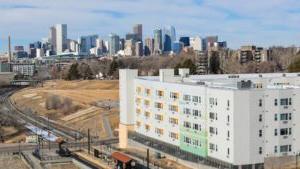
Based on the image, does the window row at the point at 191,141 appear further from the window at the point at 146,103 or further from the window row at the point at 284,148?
the window at the point at 146,103

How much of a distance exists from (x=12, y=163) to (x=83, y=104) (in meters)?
63.6

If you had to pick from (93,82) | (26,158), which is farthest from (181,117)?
(93,82)

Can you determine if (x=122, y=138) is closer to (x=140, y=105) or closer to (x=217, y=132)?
(x=140, y=105)

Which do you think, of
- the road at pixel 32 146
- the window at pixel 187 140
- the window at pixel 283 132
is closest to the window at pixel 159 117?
the window at pixel 187 140

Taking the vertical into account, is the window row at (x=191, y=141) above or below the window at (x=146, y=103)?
below

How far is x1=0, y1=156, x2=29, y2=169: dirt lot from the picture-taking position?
7855cm

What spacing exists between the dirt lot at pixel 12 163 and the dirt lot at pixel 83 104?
26.2 metres

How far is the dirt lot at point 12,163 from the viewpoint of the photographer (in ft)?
258

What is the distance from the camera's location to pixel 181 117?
72812 millimetres

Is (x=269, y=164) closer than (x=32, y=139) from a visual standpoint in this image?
Yes

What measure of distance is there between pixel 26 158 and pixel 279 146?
131ft

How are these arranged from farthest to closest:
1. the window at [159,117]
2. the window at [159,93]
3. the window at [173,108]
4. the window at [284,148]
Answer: the window at [159,117] < the window at [159,93] < the window at [173,108] < the window at [284,148]

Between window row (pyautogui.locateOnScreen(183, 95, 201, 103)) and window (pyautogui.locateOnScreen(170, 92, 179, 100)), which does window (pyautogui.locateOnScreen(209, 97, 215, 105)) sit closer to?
window row (pyautogui.locateOnScreen(183, 95, 201, 103))

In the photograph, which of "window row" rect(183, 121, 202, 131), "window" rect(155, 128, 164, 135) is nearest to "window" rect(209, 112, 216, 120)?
"window row" rect(183, 121, 202, 131)
